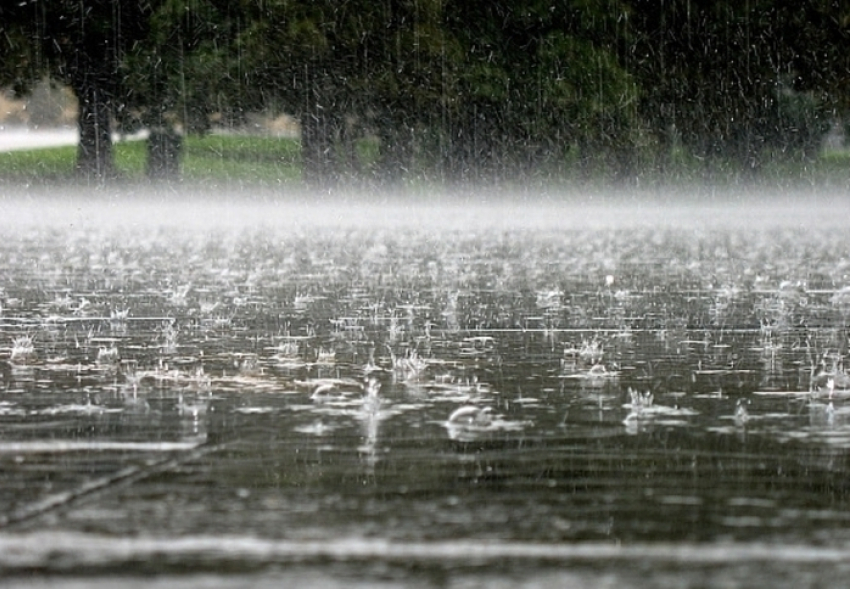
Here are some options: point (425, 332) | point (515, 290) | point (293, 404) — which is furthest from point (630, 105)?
point (293, 404)

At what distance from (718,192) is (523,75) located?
5412 mm

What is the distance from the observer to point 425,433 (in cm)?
583

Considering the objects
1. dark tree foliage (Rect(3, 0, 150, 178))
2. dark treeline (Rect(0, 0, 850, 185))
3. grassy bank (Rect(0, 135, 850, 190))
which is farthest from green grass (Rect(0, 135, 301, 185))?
dark treeline (Rect(0, 0, 850, 185))

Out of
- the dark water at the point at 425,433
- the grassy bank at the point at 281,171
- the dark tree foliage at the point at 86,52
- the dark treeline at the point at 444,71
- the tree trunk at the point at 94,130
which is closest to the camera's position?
the dark water at the point at 425,433

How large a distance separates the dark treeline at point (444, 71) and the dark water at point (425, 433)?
2718 centimetres

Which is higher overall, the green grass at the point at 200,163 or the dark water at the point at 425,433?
the green grass at the point at 200,163

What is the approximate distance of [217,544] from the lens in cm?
405

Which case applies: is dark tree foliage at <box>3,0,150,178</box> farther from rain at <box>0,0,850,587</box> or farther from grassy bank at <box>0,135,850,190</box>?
rain at <box>0,0,850,587</box>

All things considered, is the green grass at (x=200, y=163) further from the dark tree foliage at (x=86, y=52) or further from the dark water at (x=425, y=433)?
the dark water at (x=425, y=433)

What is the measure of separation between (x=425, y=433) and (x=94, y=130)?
3789cm

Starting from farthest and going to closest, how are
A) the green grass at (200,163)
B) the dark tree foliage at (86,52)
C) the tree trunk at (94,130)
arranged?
the green grass at (200,163) < the tree trunk at (94,130) < the dark tree foliage at (86,52)

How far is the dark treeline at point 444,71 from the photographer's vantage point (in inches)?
1607

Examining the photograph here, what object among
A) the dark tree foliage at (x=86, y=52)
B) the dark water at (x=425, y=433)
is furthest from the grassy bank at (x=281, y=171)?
the dark water at (x=425, y=433)

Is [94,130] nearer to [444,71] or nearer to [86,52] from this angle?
[86,52]
